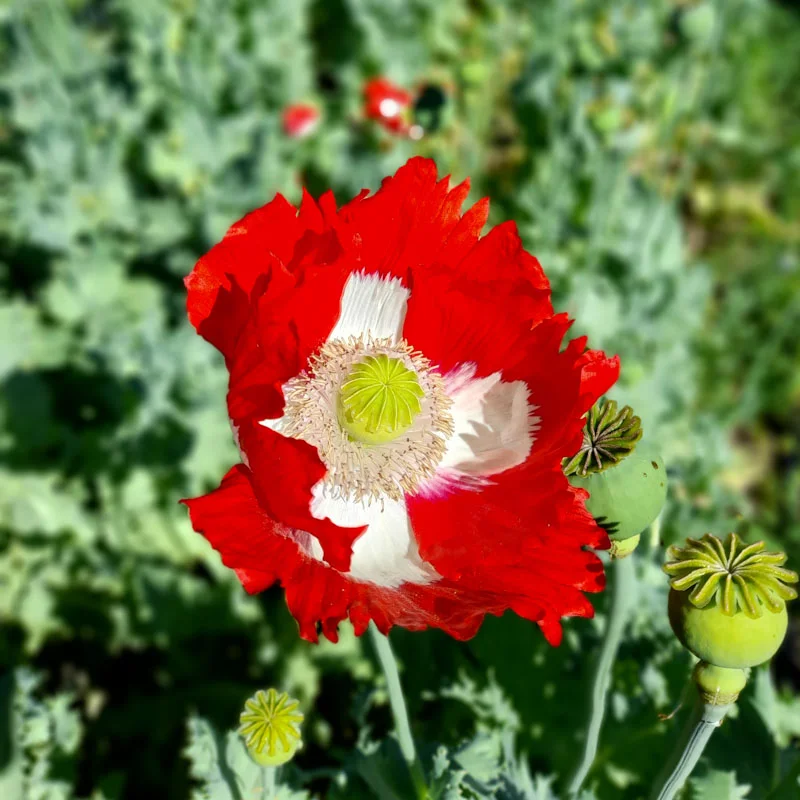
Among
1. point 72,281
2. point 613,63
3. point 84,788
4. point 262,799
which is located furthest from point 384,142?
point 262,799

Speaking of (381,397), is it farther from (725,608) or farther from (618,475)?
(725,608)

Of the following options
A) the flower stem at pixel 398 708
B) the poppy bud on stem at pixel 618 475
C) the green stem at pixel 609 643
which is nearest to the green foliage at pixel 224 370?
the flower stem at pixel 398 708

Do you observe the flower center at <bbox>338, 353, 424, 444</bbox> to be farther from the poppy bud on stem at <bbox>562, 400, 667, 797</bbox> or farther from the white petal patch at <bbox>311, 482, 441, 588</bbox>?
the poppy bud on stem at <bbox>562, 400, 667, 797</bbox>

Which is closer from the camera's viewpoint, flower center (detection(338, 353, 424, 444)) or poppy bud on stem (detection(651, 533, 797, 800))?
poppy bud on stem (detection(651, 533, 797, 800))

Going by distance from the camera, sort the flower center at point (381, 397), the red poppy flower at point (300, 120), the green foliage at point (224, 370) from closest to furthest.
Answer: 1. the flower center at point (381, 397)
2. the green foliage at point (224, 370)
3. the red poppy flower at point (300, 120)

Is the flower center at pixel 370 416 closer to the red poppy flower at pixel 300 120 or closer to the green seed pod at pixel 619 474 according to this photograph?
the green seed pod at pixel 619 474

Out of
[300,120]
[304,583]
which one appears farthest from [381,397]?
[300,120]

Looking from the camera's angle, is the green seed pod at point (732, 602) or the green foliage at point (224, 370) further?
the green foliage at point (224, 370)

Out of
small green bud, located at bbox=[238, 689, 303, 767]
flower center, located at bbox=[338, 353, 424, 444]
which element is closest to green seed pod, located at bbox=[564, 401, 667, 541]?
flower center, located at bbox=[338, 353, 424, 444]
